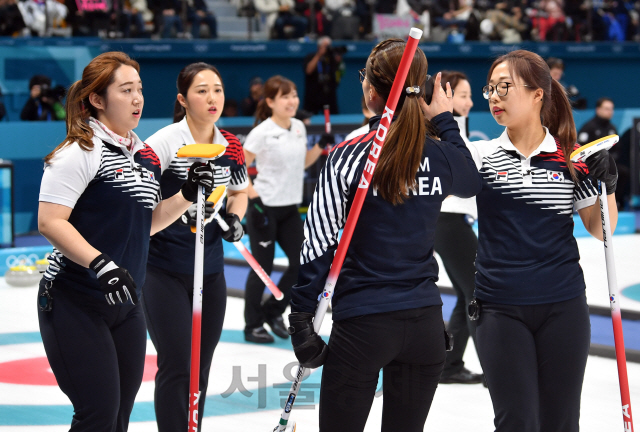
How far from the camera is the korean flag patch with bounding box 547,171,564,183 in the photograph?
3.23 metres

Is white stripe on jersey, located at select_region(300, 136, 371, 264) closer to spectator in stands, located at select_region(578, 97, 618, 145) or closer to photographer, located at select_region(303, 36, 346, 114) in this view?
spectator in stands, located at select_region(578, 97, 618, 145)

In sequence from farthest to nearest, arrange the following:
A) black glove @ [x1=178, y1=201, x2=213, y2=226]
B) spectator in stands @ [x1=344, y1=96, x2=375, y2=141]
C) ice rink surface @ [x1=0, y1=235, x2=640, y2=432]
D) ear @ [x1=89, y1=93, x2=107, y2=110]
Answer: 1. ice rink surface @ [x1=0, y1=235, x2=640, y2=432]
2. spectator in stands @ [x1=344, y1=96, x2=375, y2=141]
3. black glove @ [x1=178, y1=201, x2=213, y2=226]
4. ear @ [x1=89, y1=93, x2=107, y2=110]

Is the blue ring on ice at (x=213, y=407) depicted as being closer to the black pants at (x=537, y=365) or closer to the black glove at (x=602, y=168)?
the black pants at (x=537, y=365)

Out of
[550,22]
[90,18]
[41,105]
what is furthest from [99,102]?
[550,22]

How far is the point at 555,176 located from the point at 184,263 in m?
1.63

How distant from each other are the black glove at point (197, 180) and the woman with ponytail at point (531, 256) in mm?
1029

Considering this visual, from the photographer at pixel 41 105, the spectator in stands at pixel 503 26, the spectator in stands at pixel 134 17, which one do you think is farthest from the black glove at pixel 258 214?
the spectator in stands at pixel 503 26

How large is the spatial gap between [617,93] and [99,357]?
61.0 ft

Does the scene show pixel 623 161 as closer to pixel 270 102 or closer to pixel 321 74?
pixel 321 74

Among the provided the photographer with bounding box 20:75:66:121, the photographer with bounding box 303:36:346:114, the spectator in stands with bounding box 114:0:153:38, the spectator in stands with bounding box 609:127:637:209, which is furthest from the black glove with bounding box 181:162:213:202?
the spectator in stands with bounding box 114:0:153:38

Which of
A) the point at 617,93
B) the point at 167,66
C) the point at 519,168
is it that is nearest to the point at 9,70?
the point at 167,66

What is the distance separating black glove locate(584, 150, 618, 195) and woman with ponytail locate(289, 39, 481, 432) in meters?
0.76

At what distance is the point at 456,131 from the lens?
9.36ft

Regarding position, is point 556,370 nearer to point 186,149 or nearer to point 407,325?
point 407,325
